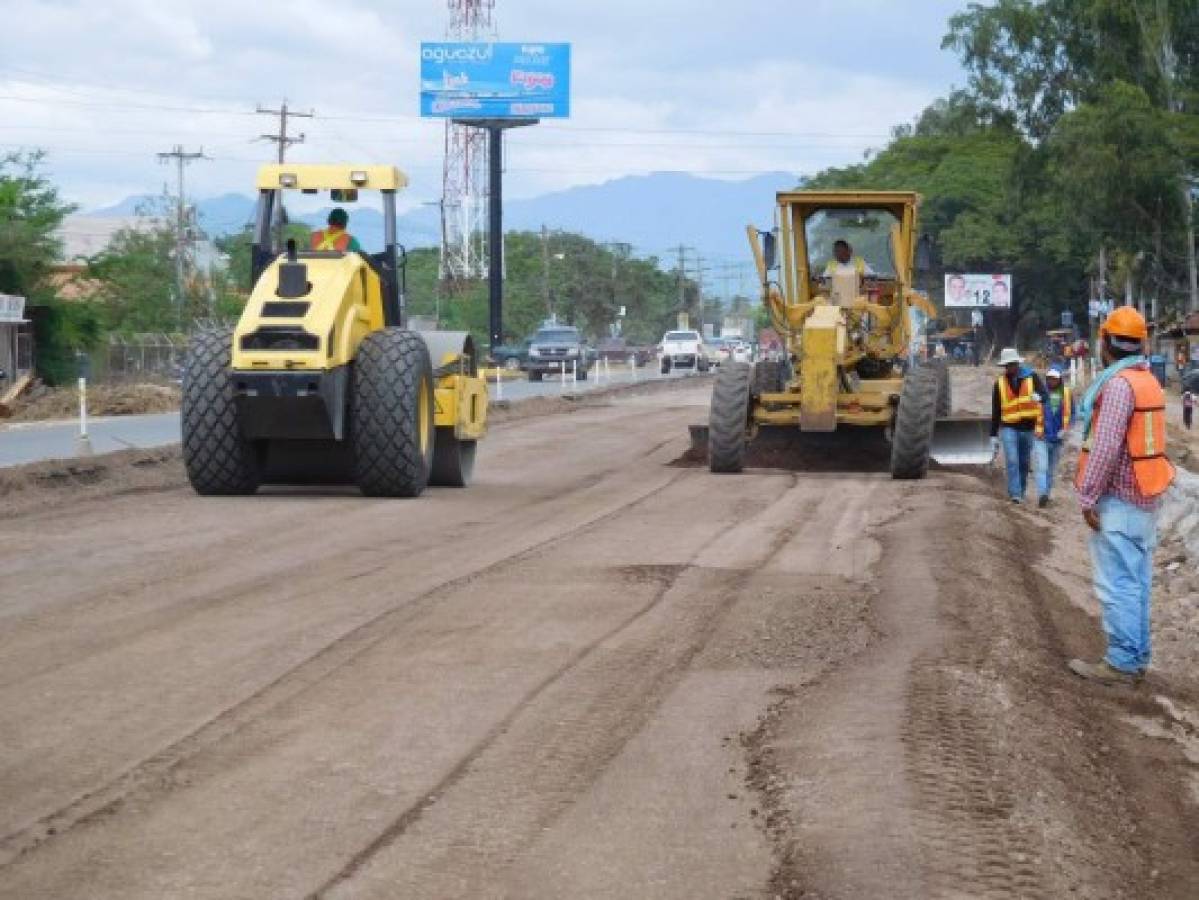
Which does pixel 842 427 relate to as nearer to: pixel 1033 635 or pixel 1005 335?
pixel 1033 635

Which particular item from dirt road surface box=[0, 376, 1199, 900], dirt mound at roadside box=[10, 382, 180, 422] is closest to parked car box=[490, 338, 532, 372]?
dirt mound at roadside box=[10, 382, 180, 422]

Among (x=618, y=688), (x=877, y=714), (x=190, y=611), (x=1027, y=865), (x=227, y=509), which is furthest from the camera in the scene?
(x=227, y=509)

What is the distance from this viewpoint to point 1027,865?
6.17 m

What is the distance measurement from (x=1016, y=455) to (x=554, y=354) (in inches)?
1882

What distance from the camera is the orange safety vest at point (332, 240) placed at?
1819 cm

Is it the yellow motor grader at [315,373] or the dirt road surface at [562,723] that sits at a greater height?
the yellow motor grader at [315,373]

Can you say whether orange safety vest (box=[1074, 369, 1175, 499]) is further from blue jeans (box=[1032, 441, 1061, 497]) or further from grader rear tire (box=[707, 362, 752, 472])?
grader rear tire (box=[707, 362, 752, 472])

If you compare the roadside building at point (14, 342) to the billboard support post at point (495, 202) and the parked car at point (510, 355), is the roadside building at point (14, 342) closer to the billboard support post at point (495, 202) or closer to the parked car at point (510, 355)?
the parked car at point (510, 355)

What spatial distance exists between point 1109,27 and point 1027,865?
55786 millimetres

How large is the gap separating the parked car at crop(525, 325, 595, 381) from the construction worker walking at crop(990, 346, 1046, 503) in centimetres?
4656

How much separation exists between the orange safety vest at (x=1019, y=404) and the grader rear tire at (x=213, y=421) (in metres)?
7.79

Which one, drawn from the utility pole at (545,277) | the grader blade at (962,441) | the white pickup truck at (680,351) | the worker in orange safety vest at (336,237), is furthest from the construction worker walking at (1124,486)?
the utility pole at (545,277)

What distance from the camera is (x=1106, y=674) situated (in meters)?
10.2

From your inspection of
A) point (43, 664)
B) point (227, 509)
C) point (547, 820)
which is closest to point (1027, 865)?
point (547, 820)
